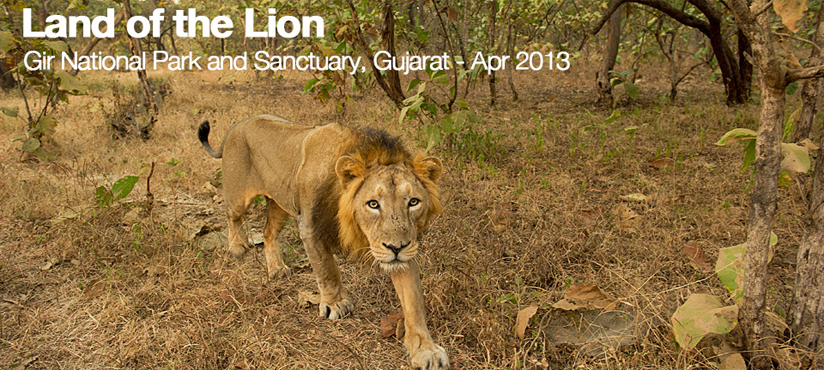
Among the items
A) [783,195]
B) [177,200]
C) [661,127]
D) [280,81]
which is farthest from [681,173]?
[280,81]

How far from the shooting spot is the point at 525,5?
336 inches

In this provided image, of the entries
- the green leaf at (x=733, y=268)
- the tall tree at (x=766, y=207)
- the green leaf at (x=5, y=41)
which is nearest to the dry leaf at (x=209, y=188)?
the green leaf at (x=5, y=41)

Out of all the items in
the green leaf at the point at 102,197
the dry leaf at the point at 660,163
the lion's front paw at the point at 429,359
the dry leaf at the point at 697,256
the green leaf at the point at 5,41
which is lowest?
the lion's front paw at the point at 429,359

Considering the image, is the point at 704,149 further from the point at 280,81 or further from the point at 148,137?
the point at 280,81

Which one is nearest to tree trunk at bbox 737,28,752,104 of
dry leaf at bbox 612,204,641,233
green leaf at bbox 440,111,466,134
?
dry leaf at bbox 612,204,641,233

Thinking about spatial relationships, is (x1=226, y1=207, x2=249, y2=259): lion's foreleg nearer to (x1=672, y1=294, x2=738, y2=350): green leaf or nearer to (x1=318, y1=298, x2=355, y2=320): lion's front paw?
(x1=318, y1=298, x2=355, y2=320): lion's front paw

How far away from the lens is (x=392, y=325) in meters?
3.15

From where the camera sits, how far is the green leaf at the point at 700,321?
2385 mm

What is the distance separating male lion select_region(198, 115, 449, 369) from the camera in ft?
8.70

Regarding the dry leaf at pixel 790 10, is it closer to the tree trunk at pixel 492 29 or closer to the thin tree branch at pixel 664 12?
the thin tree branch at pixel 664 12

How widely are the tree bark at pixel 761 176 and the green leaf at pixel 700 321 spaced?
12 centimetres

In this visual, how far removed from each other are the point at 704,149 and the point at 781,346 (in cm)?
382

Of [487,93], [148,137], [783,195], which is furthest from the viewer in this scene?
[487,93]

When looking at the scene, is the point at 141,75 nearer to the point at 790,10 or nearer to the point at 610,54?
the point at 610,54
